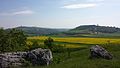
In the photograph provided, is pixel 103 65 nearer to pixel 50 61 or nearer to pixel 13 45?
pixel 50 61

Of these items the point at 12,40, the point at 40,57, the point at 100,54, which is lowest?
the point at 100,54

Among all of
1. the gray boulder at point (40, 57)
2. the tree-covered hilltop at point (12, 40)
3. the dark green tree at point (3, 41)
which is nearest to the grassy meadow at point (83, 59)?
the gray boulder at point (40, 57)

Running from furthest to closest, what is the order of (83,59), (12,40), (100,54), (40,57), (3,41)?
(12,40), (3,41), (83,59), (100,54), (40,57)

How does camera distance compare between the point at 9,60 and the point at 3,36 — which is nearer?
the point at 9,60

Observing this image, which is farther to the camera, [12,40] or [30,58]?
[12,40]

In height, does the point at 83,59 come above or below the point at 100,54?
below

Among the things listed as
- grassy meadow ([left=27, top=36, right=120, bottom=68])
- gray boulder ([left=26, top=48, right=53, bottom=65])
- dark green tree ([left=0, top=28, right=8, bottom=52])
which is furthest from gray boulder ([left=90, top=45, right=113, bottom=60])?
dark green tree ([left=0, top=28, right=8, bottom=52])

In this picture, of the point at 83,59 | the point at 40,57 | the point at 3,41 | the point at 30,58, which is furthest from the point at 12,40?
the point at 40,57

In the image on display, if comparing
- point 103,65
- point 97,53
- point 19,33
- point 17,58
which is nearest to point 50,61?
point 17,58

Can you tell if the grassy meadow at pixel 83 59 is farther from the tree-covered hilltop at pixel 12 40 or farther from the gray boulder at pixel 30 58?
the tree-covered hilltop at pixel 12 40

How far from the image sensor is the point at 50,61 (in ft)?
103

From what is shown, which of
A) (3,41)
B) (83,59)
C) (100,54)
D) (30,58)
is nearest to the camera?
(30,58)

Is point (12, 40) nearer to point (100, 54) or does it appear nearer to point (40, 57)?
point (40, 57)

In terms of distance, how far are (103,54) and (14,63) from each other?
37.6ft
